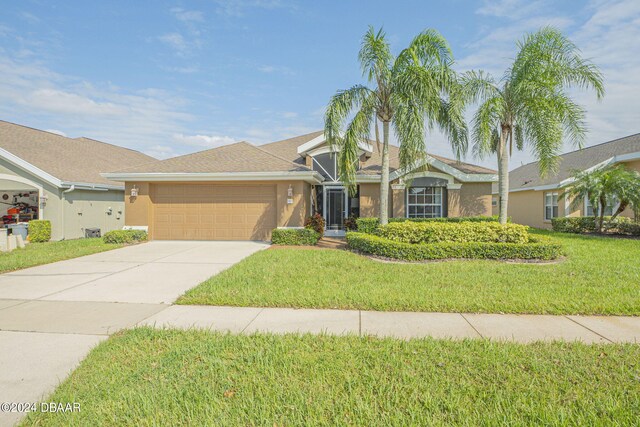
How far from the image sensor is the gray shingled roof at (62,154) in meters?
14.7

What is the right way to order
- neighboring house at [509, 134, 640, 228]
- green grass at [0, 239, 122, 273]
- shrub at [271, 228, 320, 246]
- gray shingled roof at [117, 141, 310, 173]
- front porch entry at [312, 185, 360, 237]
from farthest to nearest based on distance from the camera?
neighboring house at [509, 134, 640, 228] → front porch entry at [312, 185, 360, 237] → gray shingled roof at [117, 141, 310, 173] → shrub at [271, 228, 320, 246] → green grass at [0, 239, 122, 273]

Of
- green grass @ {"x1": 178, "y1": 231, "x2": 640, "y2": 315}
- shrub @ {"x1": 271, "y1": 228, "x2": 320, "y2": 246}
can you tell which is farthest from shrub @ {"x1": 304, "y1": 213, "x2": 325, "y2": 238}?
green grass @ {"x1": 178, "y1": 231, "x2": 640, "y2": 315}

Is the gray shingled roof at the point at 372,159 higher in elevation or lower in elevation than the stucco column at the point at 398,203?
higher

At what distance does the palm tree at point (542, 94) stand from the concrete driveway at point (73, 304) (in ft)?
34.3

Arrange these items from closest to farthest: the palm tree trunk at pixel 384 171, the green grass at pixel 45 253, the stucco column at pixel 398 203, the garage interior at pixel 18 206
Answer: the green grass at pixel 45 253 < the palm tree trunk at pixel 384 171 < the stucco column at pixel 398 203 < the garage interior at pixel 18 206

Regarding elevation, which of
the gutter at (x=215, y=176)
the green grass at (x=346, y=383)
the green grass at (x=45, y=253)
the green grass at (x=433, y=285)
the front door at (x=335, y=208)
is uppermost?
the gutter at (x=215, y=176)

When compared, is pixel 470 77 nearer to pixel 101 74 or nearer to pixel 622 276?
pixel 622 276

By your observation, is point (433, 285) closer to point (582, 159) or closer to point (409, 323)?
point (409, 323)

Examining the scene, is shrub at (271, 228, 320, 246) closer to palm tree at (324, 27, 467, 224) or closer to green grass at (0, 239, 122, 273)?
palm tree at (324, 27, 467, 224)

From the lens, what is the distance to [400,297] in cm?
560

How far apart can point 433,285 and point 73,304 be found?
6.60 meters

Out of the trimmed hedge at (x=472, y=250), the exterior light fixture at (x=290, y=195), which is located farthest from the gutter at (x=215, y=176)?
→ the trimmed hedge at (x=472, y=250)

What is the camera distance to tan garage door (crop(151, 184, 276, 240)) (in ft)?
47.0

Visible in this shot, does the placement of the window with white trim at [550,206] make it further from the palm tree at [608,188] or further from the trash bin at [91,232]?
the trash bin at [91,232]
